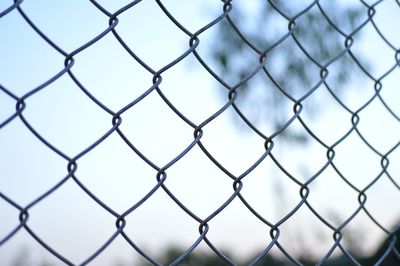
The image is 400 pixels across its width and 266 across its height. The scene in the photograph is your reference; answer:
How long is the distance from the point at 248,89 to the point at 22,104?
16.6ft

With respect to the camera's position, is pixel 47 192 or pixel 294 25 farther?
pixel 294 25

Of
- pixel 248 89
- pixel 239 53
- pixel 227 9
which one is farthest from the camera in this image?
pixel 248 89

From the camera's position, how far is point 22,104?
2.81 feet

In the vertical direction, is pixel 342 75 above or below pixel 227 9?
above

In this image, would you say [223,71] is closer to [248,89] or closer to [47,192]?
[248,89]

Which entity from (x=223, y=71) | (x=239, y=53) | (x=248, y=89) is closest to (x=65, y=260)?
(x=223, y=71)

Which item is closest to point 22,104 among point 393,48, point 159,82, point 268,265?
point 159,82

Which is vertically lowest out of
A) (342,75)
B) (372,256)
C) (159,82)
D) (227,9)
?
(372,256)

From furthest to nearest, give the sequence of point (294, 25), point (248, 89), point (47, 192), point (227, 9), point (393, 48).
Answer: point (248, 89) → point (393, 48) → point (294, 25) → point (227, 9) → point (47, 192)

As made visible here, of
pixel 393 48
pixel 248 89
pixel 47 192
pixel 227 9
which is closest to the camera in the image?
pixel 47 192

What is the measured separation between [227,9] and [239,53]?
Result: 14.4 ft

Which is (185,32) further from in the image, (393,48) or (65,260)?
(393,48)

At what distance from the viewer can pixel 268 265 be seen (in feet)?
17.4

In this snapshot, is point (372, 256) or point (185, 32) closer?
point (185, 32)
